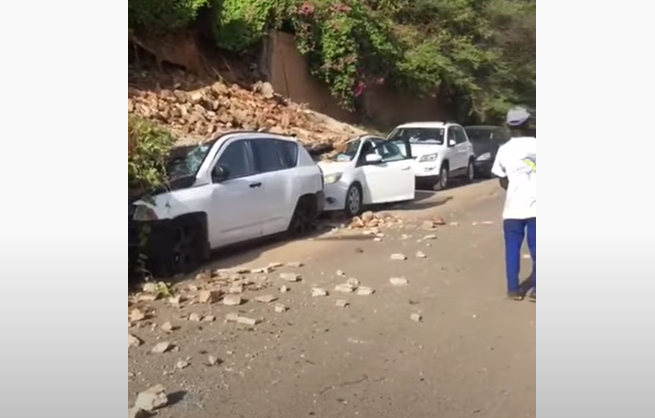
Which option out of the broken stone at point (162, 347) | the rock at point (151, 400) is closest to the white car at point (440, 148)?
the broken stone at point (162, 347)

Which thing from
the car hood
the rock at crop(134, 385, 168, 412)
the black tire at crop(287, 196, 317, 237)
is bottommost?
the rock at crop(134, 385, 168, 412)

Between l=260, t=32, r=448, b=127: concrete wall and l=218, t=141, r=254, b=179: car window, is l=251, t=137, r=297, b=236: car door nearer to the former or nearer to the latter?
l=218, t=141, r=254, b=179: car window

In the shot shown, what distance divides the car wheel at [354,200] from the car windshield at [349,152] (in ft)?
0.53

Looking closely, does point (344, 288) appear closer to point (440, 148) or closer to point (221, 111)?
point (440, 148)

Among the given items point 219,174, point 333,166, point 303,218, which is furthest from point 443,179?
point 219,174

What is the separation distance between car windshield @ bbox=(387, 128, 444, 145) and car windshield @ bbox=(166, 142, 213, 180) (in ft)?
3.11

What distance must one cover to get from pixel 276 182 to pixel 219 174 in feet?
1.11

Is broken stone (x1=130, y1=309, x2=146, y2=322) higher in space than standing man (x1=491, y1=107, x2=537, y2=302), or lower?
lower

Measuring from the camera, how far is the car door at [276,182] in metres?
4.52

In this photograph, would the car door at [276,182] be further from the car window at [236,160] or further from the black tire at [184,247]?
the black tire at [184,247]

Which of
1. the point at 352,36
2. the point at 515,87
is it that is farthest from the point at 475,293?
the point at 352,36

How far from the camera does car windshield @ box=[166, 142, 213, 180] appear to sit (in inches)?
172

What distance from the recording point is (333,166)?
5.17 m

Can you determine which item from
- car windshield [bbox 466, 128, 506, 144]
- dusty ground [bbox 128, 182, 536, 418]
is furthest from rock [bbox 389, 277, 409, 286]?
car windshield [bbox 466, 128, 506, 144]
